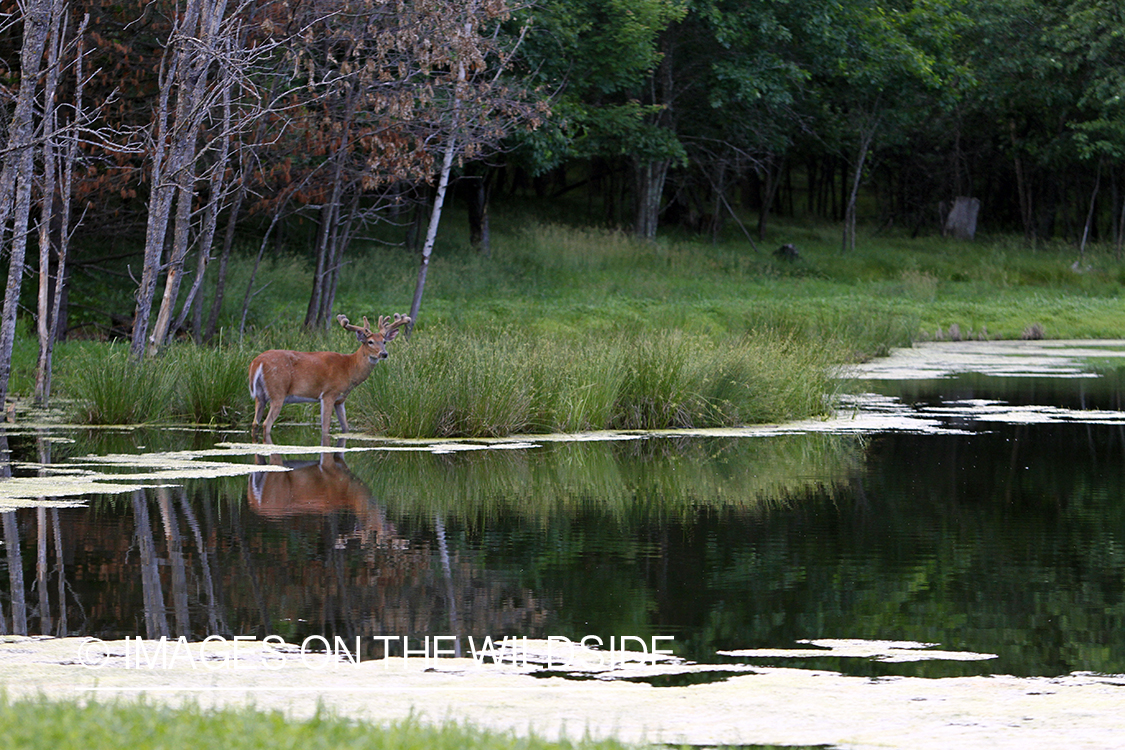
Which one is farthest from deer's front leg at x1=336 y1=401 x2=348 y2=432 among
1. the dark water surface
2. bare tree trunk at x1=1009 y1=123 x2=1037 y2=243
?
bare tree trunk at x1=1009 y1=123 x2=1037 y2=243

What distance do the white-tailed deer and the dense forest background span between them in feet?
7.80

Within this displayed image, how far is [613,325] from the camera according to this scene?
81.6 ft

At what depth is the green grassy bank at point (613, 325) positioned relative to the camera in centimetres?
1522

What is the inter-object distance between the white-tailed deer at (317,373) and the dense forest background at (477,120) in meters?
2.38

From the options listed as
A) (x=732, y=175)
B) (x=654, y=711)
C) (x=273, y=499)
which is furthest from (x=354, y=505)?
(x=732, y=175)

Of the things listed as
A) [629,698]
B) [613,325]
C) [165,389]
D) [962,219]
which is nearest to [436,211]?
→ [613,325]

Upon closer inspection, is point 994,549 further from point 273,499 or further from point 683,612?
point 273,499

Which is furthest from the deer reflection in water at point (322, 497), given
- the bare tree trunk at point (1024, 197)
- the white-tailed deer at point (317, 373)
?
the bare tree trunk at point (1024, 197)

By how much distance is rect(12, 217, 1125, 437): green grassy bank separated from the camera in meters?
15.2

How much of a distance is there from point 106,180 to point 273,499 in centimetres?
1188

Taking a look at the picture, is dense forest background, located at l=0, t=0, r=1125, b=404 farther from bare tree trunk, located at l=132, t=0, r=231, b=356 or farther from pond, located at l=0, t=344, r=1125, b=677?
pond, located at l=0, t=344, r=1125, b=677

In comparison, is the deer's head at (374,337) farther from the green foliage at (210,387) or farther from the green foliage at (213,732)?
the green foliage at (213,732)

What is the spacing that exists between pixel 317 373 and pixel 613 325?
11.2 metres

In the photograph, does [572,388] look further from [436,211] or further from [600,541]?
[436,211]
